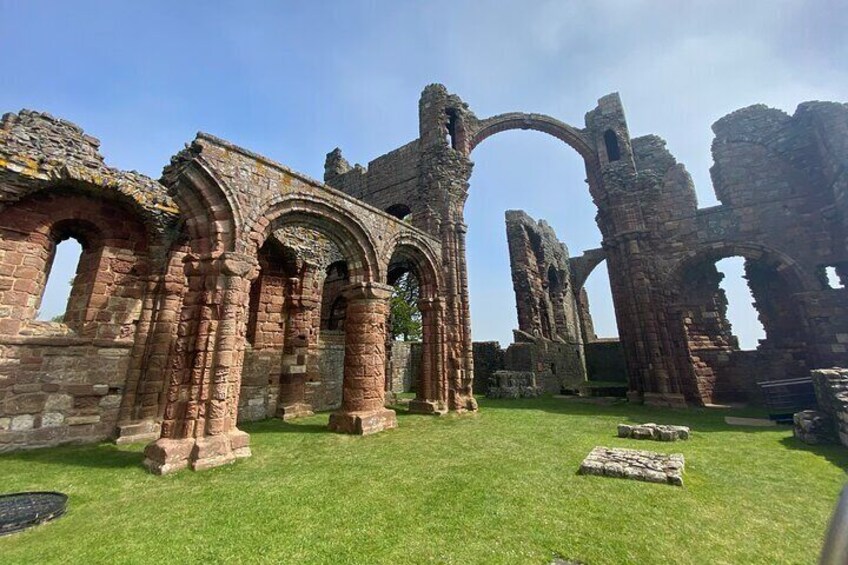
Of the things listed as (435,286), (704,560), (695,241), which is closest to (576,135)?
(695,241)

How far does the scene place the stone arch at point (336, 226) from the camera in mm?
7598

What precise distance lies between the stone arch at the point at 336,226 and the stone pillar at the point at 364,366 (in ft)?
1.60

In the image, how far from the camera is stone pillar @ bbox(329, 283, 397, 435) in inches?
311

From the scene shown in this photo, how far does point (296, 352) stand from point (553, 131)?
1409 centimetres

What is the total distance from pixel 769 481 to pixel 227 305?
799cm

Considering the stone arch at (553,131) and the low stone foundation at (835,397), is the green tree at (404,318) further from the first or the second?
the low stone foundation at (835,397)

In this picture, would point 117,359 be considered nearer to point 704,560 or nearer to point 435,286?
point 435,286

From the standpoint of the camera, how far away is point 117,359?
26.3 feet

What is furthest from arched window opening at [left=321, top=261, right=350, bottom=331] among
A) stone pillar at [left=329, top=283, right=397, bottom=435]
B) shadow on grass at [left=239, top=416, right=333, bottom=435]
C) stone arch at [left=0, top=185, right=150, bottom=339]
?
stone arch at [left=0, top=185, right=150, bottom=339]

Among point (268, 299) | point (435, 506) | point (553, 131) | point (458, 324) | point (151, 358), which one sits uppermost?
point (553, 131)

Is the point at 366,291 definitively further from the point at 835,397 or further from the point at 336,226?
the point at 835,397

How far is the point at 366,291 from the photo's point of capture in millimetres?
8945

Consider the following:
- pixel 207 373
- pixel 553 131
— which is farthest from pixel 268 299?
pixel 553 131

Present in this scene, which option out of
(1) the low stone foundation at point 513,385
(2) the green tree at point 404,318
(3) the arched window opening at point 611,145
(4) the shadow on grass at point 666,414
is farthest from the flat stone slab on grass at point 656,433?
(2) the green tree at point 404,318
